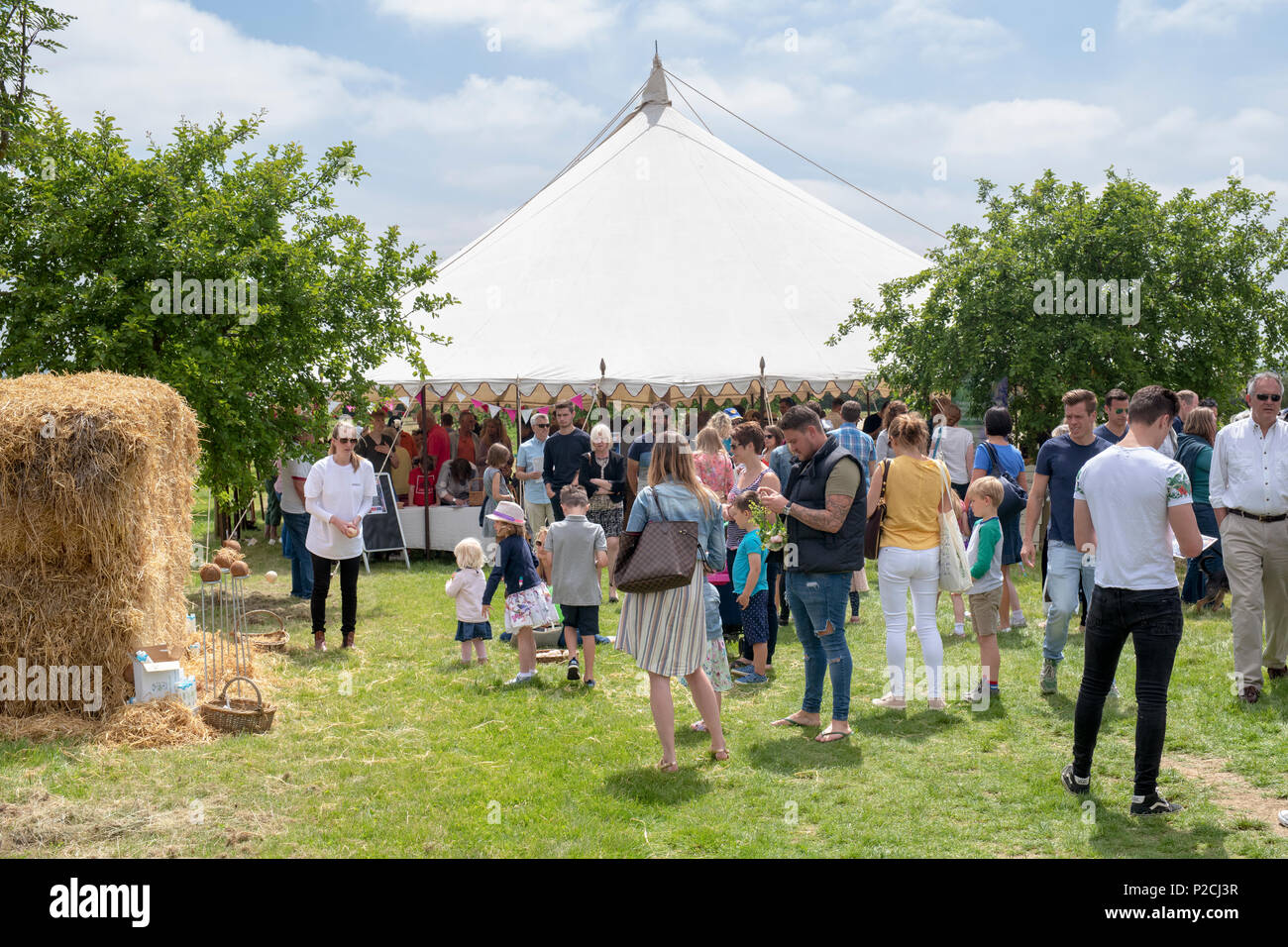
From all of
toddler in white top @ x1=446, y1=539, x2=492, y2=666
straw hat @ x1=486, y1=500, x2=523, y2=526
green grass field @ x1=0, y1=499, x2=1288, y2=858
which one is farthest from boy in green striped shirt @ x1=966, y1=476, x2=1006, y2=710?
toddler in white top @ x1=446, y1=539, x2=492, y2=666

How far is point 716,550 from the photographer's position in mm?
5555

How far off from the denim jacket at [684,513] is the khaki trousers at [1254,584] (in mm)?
3316

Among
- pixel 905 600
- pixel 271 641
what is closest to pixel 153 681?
pixel 271 641

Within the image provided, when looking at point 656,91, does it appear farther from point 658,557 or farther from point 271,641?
point 658,557

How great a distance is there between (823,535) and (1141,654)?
1746mm

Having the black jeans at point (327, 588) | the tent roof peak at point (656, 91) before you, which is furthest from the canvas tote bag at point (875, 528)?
the tent roof peak at point (656, 91)

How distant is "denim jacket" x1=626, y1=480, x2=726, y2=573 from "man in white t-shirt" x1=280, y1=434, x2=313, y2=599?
6.60 meters

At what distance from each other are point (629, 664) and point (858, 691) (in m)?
1.91

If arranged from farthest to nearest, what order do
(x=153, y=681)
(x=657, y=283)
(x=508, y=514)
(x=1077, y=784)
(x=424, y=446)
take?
(x=657, y=283), (x=424, y=446), (x=508, y=514), (x=153, y=681), (x=1077, y=784)

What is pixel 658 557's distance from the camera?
5.35 m

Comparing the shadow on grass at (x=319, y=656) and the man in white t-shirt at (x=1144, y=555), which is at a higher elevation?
the man in white t-shirt at (x=1144, y=555)

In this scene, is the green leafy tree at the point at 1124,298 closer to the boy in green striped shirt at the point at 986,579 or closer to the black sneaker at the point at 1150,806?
the boy in green striped shirt at the point at 986,579

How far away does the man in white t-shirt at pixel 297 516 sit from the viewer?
11109mm

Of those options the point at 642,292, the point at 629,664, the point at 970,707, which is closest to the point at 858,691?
the point at 970,707
